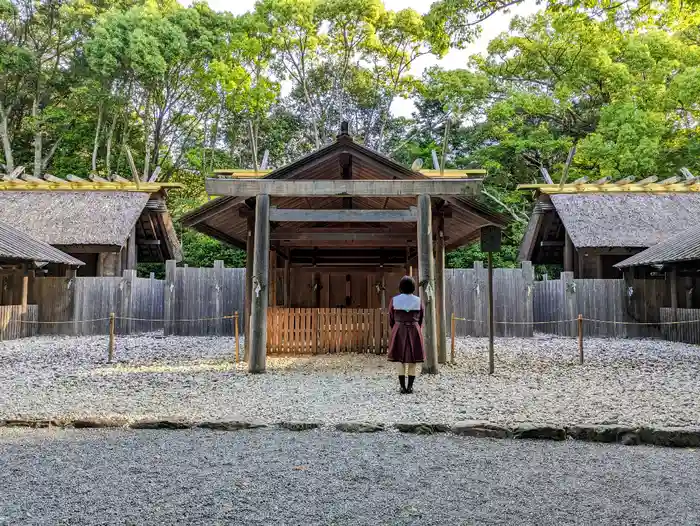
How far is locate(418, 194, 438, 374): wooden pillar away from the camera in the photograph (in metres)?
8.29

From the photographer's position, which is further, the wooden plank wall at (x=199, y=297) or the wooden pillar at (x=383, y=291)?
the wooden plank wall at (x=199, y=297)

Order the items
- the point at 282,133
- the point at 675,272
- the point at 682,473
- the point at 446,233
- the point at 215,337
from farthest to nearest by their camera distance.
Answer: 1. the point at 282,133
2. the point at 215,337
3. the point at 675,272
4. the point at 446,233
5. the point at 682,473

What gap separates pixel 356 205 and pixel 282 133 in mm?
20572

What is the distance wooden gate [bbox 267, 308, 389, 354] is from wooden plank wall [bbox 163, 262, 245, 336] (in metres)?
5.75

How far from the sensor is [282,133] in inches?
1211

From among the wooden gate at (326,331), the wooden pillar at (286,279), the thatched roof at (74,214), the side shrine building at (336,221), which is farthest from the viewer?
the thatched roof at (74,214)

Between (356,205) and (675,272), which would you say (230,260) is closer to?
(356,205)

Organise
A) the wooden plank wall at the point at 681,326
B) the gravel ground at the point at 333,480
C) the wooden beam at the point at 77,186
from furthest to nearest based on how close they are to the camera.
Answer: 1. the wooden beam at the point at 77,186
2. the wooden plank wall at the point at 681,326
3. the gravel ground at the point at 333,480

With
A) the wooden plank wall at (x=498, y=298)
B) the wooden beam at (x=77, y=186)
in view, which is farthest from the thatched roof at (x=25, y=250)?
the wooden plank wall at (x=498, y=298)

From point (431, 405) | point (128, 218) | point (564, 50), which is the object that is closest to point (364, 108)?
point (564, 50)

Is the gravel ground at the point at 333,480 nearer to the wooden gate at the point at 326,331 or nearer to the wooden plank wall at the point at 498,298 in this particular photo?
the wooden gate at the point at 326,331

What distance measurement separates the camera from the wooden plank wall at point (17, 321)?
14609mm

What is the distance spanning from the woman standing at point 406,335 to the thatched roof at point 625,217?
11233 millimetres

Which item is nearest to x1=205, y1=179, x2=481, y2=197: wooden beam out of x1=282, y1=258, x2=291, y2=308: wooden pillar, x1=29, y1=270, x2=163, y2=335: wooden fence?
x1=282, y1=258, x2=291, y2=308: wooden pillar
